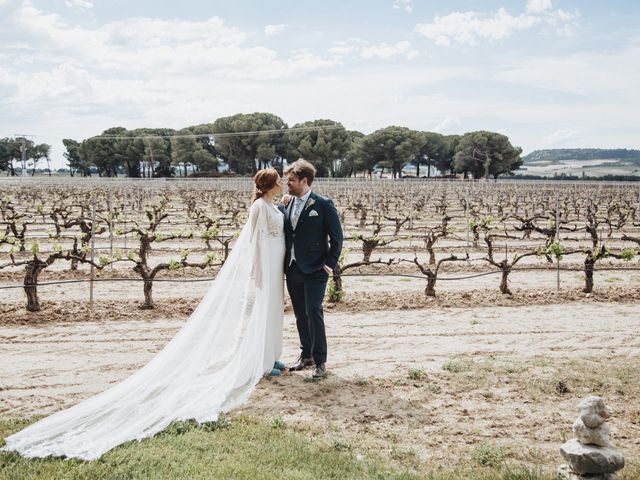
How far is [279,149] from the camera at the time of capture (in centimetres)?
7356

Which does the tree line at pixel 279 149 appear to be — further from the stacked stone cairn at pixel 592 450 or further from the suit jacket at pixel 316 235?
the stacked stone cairn at pixel 592 450

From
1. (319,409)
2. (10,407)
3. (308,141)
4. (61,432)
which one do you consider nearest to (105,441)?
(61,432)

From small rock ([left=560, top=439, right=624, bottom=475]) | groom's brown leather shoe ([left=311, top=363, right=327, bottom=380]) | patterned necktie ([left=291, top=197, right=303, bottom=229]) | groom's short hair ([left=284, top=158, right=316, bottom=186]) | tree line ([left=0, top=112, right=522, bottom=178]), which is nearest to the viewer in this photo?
small rock ([left=560, top=439, right=624, bottom=475])

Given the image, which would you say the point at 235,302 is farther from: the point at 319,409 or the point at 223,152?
the point at 223,152

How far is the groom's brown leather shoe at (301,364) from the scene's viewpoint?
17.3 feet

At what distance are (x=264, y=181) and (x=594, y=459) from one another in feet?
10.5

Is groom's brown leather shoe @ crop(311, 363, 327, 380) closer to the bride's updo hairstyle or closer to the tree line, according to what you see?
the bride's updo hairstyle

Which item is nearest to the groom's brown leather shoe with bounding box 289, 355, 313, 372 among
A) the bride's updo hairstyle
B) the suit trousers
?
the suit trousers

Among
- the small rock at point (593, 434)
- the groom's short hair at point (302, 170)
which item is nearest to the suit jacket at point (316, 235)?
the groom's short hair at point (302, 170)

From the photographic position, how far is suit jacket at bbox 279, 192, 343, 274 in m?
4.91

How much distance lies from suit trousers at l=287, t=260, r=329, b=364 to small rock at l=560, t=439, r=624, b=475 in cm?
229

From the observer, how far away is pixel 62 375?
5.29 metres

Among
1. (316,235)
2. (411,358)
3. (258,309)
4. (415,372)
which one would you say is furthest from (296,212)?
(411,358)

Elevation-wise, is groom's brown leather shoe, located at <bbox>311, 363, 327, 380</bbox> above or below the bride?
below
